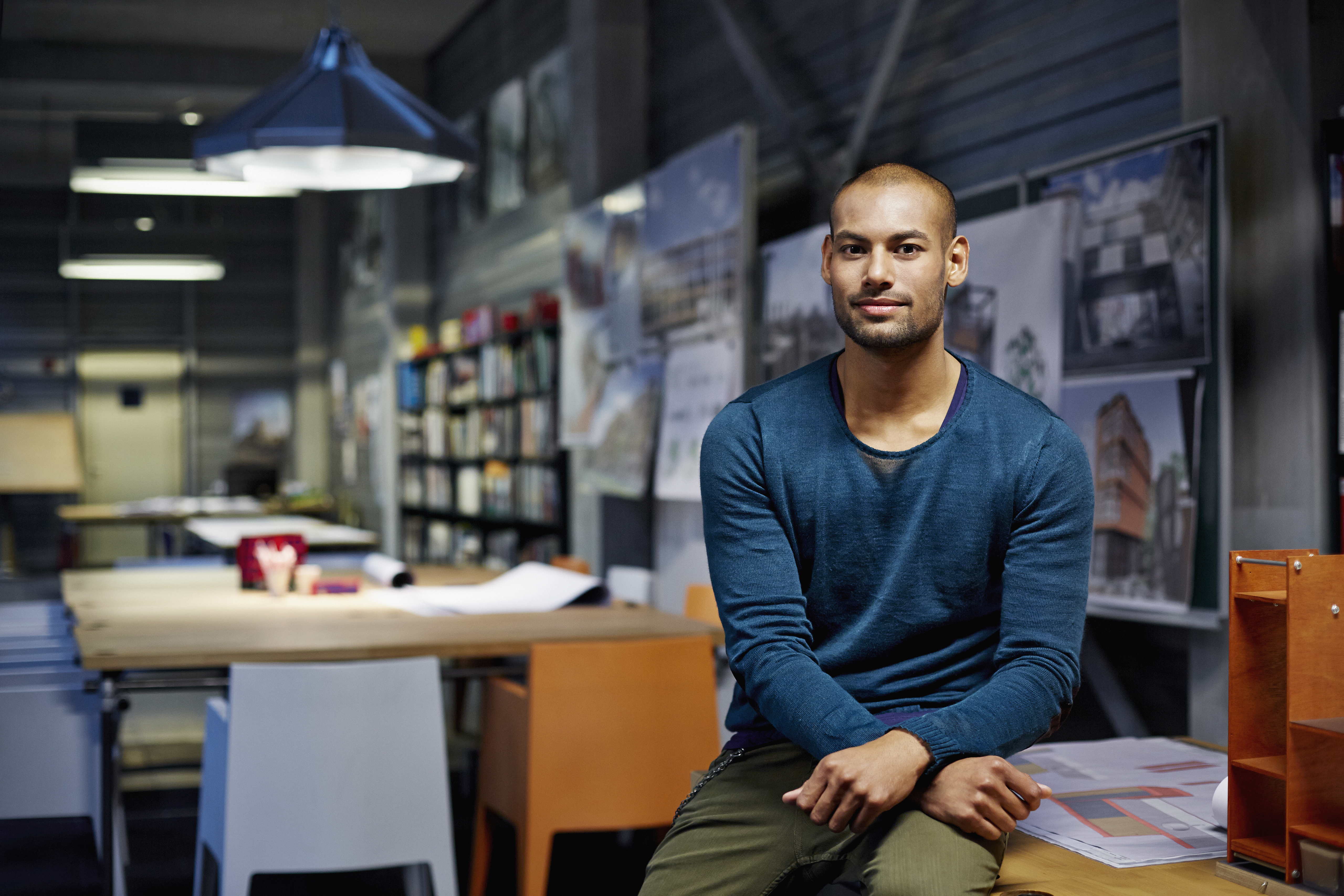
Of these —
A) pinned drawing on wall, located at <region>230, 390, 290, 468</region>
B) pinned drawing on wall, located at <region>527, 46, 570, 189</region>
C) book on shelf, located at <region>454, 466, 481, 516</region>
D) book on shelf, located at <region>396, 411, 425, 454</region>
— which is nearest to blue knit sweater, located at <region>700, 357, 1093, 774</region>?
pinned drawing on wall, located at <region>527, 46, 570, 189</region>

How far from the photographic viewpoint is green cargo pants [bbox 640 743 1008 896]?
148cm

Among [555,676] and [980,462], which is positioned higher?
[980,462]

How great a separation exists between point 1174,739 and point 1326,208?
1247 mm

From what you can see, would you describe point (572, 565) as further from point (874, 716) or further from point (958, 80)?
point (874, 716)

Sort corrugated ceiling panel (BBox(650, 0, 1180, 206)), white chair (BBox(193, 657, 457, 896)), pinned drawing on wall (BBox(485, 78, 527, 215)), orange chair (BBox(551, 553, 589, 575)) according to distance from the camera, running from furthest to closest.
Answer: pinned drawing on wall (BBox(485, 78, 527, 215))
orange chair (BBox(551, 553, 589, 575))
corrugated ceiling panel (BBox(650, 0, 1180, 206))
white chair (BBox(193, 657, 457, 896))

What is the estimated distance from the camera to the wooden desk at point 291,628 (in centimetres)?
272

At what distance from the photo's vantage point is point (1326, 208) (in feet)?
8.86

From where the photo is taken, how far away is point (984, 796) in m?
1.49

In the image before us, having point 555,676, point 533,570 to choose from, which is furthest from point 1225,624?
point 533,570

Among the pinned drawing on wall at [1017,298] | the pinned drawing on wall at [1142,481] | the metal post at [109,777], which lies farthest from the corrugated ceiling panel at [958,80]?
the metal post at [109,777]

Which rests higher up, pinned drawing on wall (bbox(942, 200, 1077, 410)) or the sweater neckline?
pinned drawing on wall (bbox(942, 200, 1077, 410))

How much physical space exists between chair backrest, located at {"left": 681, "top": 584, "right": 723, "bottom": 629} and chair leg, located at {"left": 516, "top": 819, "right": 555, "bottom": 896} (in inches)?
34.7

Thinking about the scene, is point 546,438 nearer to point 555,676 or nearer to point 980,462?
point 555,676

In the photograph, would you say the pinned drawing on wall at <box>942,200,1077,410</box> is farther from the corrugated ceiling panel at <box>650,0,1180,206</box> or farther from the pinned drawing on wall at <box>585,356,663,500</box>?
the pinned drawing on wall at <box>585,356,663,500</box>
